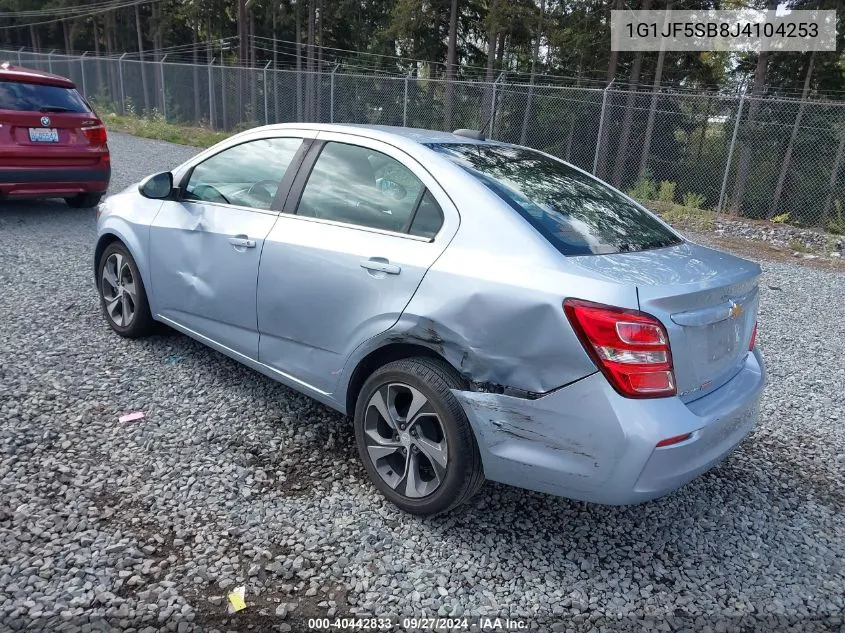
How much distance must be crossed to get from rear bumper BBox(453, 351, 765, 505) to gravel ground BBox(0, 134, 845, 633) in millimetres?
430

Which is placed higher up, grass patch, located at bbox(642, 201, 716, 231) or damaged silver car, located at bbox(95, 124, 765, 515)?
damaged silver car, located at bbox(95, 124, 765, 515)

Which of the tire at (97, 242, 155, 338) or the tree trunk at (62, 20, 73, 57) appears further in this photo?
the tree trunk at (62, 20, 73, 57)

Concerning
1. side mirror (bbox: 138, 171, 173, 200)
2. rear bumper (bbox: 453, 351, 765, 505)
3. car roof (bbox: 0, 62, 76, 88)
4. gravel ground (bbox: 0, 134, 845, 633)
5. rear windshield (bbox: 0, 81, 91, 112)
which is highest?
car roof (bbox: 0, 62, 76, 88)

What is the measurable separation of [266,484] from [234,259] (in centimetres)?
123

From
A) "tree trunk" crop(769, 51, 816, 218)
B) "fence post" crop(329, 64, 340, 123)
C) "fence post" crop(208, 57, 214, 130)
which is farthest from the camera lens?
"fence post" crop(208, 57, 214, 130)

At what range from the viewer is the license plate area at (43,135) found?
7.30 meters

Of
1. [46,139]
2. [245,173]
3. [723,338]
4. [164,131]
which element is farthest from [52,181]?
[164,131]

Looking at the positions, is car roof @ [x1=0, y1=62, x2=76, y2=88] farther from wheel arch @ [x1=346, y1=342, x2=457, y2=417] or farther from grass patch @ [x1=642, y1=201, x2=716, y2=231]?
grass patch @ [x1=642, y1=201, x2=716, y2=231]

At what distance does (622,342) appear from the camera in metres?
2.25

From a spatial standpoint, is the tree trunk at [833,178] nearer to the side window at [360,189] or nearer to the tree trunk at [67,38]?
the side window at [360,189]

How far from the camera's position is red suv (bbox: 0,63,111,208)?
7176mm

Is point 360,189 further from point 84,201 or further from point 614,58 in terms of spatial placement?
point 614,58

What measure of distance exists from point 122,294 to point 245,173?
1.45 m

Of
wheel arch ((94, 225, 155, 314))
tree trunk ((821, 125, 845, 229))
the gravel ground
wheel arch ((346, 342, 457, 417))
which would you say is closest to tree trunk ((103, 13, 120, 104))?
tree trunk ((821, 125, 845, 229))
